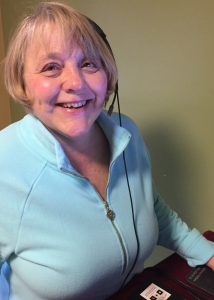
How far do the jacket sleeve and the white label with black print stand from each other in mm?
170

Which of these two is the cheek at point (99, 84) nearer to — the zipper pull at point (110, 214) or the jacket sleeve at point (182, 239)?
the zipper pull at point (110, 214)

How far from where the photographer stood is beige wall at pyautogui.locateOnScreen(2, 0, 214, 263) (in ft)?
3.00

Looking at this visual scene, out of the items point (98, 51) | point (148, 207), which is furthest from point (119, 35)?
point (148, 207)

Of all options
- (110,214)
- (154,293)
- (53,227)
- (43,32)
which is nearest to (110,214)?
(110,214)

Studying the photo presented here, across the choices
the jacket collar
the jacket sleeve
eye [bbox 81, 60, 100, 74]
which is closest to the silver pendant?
the jacket collar

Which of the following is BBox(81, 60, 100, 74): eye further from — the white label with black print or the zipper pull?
the white label with black print

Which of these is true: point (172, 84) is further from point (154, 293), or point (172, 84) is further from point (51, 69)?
point (154, 293)

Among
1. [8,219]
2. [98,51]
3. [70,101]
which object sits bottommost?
[8,219]

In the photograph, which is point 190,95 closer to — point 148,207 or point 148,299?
point 148,207

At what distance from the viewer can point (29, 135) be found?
69cm

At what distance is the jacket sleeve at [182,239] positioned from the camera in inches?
33.8

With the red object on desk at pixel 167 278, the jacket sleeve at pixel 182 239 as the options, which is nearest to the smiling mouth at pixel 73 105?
the jacket sleeve at pixel 182 239

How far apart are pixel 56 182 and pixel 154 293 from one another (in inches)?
16.8

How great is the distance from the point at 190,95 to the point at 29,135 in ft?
1.98
